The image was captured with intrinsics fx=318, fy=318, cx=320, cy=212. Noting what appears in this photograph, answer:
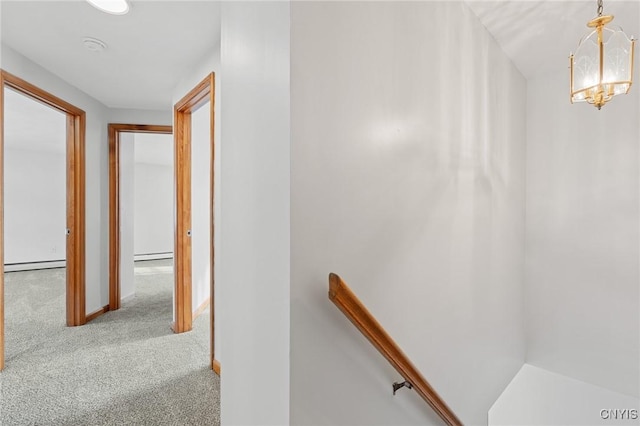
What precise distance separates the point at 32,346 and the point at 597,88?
4.37 m

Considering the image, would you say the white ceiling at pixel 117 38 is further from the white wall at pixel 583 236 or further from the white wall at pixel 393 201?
the white wall at pixel 583 236

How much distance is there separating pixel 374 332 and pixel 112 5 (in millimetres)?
2253

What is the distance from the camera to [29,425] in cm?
180

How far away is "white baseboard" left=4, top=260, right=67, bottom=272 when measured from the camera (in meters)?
6.16

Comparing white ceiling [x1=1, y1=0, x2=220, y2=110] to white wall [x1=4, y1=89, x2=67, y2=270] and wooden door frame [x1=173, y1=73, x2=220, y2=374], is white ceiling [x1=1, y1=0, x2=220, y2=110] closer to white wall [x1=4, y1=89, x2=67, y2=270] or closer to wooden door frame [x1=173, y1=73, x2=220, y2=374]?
wooden door frame [x1=173, y1=73, x2=220, y2=374]

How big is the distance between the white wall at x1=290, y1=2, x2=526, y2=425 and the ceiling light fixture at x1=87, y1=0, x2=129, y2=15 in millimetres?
1136

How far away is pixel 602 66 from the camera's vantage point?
144cm

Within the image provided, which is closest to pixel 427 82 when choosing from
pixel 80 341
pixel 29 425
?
pixel 29 425

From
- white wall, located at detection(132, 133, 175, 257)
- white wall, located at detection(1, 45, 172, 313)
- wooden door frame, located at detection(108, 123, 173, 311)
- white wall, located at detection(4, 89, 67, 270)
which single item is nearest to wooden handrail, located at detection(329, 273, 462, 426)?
white wall, located at detection(1, 45, 172, 313)

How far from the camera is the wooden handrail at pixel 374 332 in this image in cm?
86

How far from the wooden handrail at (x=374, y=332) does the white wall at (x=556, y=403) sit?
5.27 ft

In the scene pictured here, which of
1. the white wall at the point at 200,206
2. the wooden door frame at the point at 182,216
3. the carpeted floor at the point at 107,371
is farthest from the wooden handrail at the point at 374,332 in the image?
the white wall at the point at 200,206

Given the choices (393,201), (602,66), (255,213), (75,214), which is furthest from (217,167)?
(602,66)

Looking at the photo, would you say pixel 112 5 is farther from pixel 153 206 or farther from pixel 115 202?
pixel 153 206
